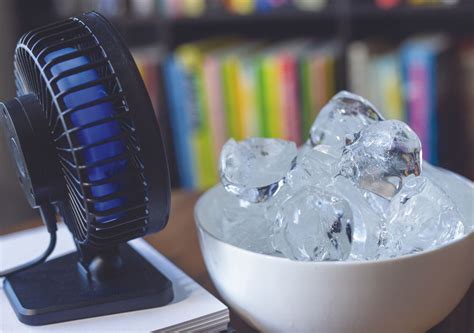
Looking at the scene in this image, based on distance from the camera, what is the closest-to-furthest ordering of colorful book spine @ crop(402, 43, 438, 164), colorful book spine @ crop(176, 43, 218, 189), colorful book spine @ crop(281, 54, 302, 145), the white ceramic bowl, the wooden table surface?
the white ceramic bowl → the wooden table surface → colorful book spine @ crop(402, 43, 438, 164) → colorful book spine @ crop(281, 54, 302, 145) → colorful book spine @ crop(176, 43, 218, 189)

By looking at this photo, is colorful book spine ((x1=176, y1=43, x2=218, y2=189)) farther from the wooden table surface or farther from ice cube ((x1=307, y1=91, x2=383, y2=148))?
ice cube ((x1=307, y1=91, x2=383, y2=148))

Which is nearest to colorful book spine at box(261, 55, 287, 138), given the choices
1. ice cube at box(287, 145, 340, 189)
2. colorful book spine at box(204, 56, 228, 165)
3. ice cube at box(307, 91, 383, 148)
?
colorful book spine at box(204, 56, 228, 165)

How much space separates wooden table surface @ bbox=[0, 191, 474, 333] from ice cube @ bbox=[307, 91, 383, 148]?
198 mm

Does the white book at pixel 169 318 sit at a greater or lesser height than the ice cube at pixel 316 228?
lesser

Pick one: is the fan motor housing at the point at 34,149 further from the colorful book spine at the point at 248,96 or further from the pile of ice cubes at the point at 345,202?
the colorful book spine at the point at 248,96

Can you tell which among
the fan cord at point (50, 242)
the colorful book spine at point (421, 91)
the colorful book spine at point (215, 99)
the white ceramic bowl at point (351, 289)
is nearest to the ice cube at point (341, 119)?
the white ceramic bowl at point (351, 289)

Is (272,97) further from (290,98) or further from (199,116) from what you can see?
(199,116)

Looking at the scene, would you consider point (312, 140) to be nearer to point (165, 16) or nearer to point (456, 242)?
point (456, 242)

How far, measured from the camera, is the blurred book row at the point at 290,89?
187cm

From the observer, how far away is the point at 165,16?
2141 millimetres

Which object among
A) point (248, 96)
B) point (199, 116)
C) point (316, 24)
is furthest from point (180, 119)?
point (316, 24)

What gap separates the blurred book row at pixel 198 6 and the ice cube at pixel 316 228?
4.35 ft

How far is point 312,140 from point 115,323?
287 millimetres

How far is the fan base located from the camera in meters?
0.67
